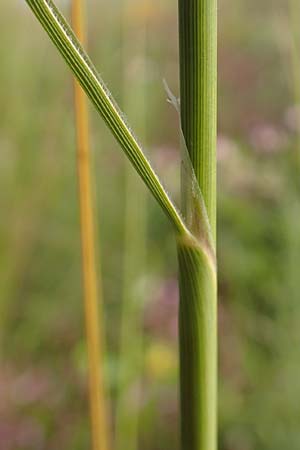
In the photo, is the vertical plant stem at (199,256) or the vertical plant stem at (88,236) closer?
the vertical plant stem at (199,256)

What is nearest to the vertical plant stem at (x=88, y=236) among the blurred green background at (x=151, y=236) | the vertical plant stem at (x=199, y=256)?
the vertical plant stem at (x=199, y=256)

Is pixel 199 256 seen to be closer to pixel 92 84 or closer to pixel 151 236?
pixel 92 84

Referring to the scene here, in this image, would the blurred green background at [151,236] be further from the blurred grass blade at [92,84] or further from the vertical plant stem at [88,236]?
the blurred grass blade at [92,84]

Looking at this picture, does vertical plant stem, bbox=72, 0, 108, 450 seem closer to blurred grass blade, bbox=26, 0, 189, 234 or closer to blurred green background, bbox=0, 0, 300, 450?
blurred grass blade, bbox=26, 0, 189, 234

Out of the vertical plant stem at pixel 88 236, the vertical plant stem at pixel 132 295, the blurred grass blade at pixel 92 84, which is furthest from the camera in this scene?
the vertical plant stem at pixel 132 295

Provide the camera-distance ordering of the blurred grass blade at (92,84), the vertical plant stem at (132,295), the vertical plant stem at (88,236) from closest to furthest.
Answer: the blurred grass blade at (92,84)
the vertical plant stem at (88,236)
the vertical plant stem at (132,295)
